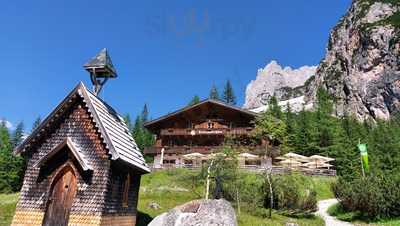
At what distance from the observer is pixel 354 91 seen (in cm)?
10925

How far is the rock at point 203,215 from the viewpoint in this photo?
41.8ft

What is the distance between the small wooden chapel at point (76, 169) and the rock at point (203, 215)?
4194 mm

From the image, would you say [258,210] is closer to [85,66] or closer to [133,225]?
[133,225]

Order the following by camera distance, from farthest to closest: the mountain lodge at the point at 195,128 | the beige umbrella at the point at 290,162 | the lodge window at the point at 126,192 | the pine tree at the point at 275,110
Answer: the pine tree at the point at 275,110 → the mountain lodge at the point at 195,128 → the beige umbrella at the point at 290,162 → the lodge window at the point at 126,192

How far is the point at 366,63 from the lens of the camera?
106 metres

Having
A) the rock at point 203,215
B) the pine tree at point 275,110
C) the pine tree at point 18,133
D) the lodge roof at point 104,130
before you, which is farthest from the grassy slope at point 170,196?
the pine tree at point 18,133

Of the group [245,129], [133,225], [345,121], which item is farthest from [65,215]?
[345,121]

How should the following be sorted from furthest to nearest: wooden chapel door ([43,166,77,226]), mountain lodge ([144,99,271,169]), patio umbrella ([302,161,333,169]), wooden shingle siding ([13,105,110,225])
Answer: mountain lodge ([144,99,271,169])
patio umbrella ([302,161,333,169])
wooden chapel door ([43,166,77,226])
wooden shingle siding ([13,105,110,225])

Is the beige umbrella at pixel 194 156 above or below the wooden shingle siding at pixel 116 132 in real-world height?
above

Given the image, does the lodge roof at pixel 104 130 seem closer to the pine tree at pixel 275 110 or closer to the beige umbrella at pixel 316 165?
the beige umbrella at pixel 316 165

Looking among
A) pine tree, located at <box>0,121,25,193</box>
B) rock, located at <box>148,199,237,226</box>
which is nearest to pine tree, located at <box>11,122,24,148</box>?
pine tree, located at <box>0,121,25,193</box>

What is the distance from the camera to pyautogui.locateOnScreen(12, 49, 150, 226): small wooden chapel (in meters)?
16.4

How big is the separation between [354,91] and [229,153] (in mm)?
94553

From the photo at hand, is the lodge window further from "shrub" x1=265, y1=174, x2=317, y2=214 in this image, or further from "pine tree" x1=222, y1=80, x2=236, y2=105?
"pine tree" x1=222, y1=80, x2=236, y2=105
